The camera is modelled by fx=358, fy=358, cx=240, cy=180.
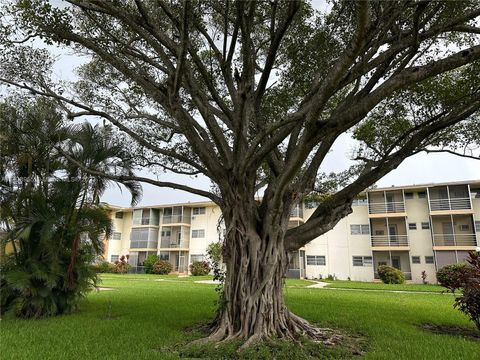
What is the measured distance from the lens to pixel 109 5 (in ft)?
20.4

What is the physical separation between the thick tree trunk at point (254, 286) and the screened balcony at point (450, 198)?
2505 centimetres

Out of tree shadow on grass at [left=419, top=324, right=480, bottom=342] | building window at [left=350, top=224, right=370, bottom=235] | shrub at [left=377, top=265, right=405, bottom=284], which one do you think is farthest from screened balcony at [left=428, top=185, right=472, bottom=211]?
tree shadow on grass at [left=419, top=324, right=480, bottom=342]

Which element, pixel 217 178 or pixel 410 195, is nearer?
pixel 217 178

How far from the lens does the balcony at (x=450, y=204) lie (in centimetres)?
2700

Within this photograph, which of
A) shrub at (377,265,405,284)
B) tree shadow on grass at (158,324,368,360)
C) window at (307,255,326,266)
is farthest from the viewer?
window at (307,255,326,266)

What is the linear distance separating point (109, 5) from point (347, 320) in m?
8.28

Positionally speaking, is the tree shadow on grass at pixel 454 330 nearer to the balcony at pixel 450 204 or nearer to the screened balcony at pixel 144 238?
the balcony at pixel 450 204

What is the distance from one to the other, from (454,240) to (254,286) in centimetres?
2598

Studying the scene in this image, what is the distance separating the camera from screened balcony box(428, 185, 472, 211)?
27109 mm

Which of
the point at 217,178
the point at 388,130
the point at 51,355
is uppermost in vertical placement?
the point at 388,130

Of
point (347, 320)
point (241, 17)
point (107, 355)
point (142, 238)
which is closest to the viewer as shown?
point (107, 355)

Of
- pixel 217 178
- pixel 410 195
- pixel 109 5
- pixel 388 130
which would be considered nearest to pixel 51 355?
pixel 217 178

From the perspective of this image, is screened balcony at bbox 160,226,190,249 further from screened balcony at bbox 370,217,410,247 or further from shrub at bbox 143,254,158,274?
screened balcony at bbox 370,217,410,247

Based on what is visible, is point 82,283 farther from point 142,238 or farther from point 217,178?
point 142,238
